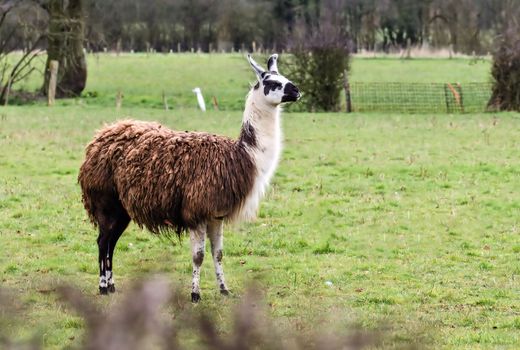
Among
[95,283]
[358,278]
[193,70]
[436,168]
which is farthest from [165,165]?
[193,70]

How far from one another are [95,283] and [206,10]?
63.4 m

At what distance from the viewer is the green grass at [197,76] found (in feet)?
128

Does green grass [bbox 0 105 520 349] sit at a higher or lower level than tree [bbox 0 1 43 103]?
lower

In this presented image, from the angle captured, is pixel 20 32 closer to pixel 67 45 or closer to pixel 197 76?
pixel 67 45

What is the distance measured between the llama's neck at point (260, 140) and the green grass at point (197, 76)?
24386mm

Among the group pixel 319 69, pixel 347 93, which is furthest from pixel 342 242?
pixel 319 69

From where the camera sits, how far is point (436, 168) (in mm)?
17297

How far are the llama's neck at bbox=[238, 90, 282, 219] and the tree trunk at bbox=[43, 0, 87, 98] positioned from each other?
27.1m

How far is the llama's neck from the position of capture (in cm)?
866

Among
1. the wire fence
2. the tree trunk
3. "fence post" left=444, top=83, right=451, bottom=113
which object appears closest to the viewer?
"fence post" left=444, top=83, right=451, bottom=113

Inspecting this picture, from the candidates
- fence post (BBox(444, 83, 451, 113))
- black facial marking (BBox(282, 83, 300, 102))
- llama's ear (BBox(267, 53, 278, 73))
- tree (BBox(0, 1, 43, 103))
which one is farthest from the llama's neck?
tree (BBox(0, 1, 43, 103))

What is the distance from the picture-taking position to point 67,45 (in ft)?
124

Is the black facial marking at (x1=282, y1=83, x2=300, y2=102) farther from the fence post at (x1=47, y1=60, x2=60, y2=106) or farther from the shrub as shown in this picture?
the fence post at (x1=47, y1=60, x2=60, y2=106)

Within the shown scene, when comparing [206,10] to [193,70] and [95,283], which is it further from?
[95,283]
